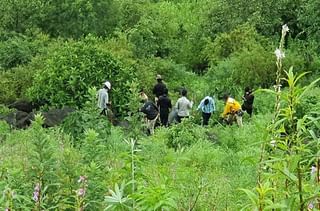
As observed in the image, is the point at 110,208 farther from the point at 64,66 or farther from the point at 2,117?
the point at 64,66

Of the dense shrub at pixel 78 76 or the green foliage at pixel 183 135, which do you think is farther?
the dense shrub at pixel 78 76

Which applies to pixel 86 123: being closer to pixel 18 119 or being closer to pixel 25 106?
pixel 18 119

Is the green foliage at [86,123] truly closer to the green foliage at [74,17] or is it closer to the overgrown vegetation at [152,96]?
the overgrown vegetation at [152,96]

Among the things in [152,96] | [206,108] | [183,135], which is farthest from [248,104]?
[183,135]

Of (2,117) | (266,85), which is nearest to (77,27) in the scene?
(266,85)

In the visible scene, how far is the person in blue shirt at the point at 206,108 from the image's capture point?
15125 millimetres

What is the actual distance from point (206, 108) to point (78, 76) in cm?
331

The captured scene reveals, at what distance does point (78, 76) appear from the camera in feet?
55.4

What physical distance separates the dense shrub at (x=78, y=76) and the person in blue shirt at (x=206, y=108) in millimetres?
2024

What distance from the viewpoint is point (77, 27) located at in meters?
23.6

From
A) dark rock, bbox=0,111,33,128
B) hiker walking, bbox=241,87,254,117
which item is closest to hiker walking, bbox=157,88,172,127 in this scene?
hiker walking, bbox=241,87,254,117

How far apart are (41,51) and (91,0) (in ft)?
9.65

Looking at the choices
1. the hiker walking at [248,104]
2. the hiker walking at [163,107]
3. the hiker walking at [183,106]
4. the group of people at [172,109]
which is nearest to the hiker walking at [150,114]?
the group of people at [172,109]

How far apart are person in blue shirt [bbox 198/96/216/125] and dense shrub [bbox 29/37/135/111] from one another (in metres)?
2.02
